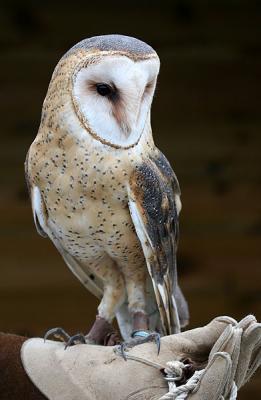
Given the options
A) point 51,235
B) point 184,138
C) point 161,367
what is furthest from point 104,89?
point 184,138

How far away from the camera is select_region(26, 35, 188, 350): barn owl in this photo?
58.2 inches

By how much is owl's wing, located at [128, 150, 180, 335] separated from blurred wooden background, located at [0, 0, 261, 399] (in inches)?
47.9

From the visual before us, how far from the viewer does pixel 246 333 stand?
4.40 feet

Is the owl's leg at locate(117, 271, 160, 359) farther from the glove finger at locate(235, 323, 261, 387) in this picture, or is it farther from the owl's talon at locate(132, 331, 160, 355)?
the glove finger at locate(235, 323, 261, 387)

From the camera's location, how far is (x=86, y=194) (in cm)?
154

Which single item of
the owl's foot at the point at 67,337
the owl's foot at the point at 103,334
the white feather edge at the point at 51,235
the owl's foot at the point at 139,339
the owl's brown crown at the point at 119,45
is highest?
the owl's brown crown at the point at 119,45

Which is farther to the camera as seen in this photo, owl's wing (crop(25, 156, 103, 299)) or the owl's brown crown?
owl's wing (crop(25, 156, 103, 299))

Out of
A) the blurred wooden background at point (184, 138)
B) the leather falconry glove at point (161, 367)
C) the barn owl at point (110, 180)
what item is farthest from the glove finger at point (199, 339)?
the blurred wooden background at point (184, 138)

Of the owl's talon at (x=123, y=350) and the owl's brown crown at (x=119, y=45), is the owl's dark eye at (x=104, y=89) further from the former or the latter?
the owl's talon at (x=123, y=350)

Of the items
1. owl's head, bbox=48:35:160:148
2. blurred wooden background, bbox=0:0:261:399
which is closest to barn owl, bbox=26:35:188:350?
owl's head, bbox=48:35:160:148

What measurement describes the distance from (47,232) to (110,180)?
0.17 meters

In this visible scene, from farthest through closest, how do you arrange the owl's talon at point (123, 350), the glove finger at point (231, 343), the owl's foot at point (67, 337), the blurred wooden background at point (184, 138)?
the blurred wooden background at point (184, 138), the owl's foot at point (67, 337), the owl's talon at point (123, 350), the glove finger at point (231, 343)

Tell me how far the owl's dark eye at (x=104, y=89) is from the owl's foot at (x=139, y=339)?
321 millimetres

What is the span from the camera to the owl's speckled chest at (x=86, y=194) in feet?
4.98
